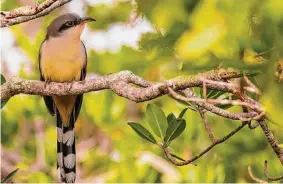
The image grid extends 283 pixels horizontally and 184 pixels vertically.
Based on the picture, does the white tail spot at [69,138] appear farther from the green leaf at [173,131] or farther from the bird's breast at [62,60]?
the green leaf at [173,131]

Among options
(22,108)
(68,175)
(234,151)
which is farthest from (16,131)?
(234,151)

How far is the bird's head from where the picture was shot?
3367 millimetres

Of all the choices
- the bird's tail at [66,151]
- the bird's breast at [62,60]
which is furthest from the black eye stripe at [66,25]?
the bird's tail at [66,151]

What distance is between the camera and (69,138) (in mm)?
3547

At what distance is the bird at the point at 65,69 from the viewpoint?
125 inches

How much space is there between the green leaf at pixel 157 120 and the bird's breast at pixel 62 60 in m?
1.02

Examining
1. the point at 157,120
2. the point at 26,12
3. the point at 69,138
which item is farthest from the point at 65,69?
the point at 26,12

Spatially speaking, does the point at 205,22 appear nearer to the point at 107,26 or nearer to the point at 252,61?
the point at 252,61

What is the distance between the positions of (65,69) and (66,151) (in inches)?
22.6

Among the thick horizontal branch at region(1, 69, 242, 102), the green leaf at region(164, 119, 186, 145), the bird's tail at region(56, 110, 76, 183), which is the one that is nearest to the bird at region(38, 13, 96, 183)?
the bird's tail at region(56, 110, 76, 183)

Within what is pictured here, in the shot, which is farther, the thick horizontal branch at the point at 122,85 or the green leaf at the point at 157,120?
the green leaf at the point at 157,120

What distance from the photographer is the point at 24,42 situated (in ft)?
14.2

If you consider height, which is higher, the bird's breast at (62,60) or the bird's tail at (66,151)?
the bird's breast at (62,60)

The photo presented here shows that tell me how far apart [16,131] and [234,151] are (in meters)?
1.34
